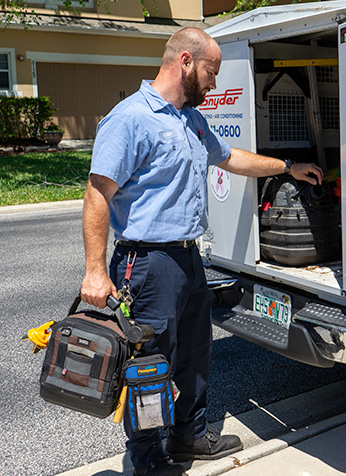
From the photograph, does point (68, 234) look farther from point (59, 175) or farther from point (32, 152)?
point (32, 152)

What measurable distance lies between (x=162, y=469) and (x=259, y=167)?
176cm

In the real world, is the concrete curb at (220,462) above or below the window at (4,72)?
below

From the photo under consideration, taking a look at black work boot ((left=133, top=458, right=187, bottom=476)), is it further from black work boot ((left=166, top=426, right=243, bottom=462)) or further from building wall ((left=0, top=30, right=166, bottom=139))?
building wall ((left=0, top=30, right=166, bottom=139))

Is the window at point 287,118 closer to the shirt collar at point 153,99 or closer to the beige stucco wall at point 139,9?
the shirt collar at point 153,99

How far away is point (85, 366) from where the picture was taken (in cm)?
283

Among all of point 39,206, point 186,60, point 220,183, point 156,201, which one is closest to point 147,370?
point 156,201

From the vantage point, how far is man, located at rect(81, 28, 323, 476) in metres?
2.93

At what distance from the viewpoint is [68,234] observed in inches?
390

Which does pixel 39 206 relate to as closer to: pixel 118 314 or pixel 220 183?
pixel 220 183

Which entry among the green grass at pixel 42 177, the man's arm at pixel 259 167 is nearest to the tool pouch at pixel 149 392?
the man's arm at pixel 259 167

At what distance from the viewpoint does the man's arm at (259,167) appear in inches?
147

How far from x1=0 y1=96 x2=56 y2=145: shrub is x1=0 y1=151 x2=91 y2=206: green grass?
1972 mm

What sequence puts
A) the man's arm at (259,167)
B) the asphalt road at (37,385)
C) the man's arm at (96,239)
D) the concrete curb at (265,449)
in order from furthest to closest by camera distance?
1. the man's arm at (259,167)
2. the asphalt road at (37,385)
3. the concrete curb at (265,449)
4. the man's arm at (96,239)

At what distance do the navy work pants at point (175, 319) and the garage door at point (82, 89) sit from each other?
21.2 metres
